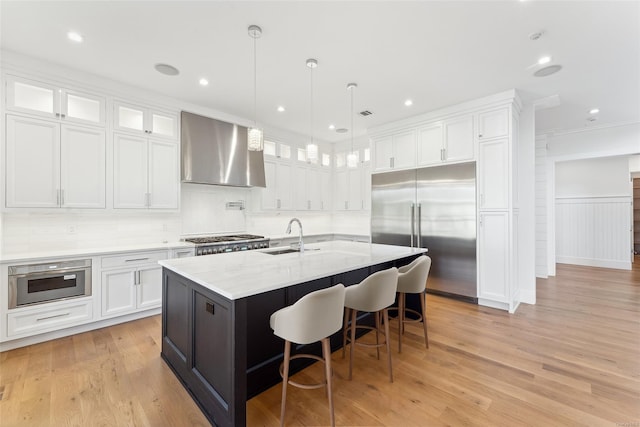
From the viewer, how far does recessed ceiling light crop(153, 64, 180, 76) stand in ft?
10.1

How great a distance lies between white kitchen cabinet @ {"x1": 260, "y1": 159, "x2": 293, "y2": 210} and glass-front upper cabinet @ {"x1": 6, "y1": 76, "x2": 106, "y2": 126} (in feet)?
8.20

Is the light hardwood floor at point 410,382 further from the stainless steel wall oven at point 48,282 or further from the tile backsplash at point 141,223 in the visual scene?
the tile backsplash at point 141,223

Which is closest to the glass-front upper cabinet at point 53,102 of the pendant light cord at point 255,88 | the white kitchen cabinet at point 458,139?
the pendant light cord at point 255,88

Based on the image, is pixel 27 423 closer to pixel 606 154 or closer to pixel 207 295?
pixel 207 295

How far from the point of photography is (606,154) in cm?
524

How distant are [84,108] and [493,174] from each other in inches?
206

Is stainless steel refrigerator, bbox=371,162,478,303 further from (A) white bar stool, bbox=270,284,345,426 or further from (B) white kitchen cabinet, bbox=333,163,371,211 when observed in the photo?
(A) white bar stool, bbox=270,284,345,426

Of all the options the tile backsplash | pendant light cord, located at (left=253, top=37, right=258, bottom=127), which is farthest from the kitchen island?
pendant light cord, located at (left=253, top=37, right=258, bottom=127)

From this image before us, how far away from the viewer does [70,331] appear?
302 centimetres

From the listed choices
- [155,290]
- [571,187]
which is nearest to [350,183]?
[155,290]

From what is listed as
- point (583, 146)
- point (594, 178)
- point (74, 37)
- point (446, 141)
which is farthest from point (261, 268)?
point (594, 178)

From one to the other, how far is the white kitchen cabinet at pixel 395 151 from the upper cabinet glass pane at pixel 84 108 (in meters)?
4.09

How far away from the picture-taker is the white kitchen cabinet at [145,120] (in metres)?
3.54

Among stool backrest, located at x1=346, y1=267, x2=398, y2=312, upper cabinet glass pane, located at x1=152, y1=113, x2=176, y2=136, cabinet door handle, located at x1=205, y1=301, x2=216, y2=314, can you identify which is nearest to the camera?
cabinet door handle, located at x1=205, y1=301, x2=216, y2=314
